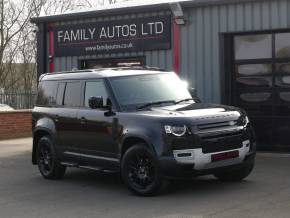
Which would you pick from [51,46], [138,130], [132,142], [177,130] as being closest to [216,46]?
[51,46]

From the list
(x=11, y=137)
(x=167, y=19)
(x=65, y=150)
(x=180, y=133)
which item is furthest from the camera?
(x=11, y=137)

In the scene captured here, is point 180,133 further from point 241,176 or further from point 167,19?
point 167,19

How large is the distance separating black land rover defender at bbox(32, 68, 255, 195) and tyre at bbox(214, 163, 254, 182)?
0.02 meters

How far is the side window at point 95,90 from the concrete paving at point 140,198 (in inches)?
59.6

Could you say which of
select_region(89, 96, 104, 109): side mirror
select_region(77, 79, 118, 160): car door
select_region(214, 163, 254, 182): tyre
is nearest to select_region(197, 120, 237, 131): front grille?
select_region(214, 163, 254, 182): tyre

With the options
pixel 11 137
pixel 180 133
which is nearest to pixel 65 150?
pixel 180 133

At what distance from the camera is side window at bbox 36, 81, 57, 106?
36.5 ft

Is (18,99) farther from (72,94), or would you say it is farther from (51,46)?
(72,94)

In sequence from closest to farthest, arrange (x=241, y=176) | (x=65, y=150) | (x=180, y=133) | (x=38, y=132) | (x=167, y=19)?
(x=180, y=133), (x=241, y=176), (x=65, y=150), (x=38, y=132), (x=167, y=19)

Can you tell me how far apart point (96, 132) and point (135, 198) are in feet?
4.66

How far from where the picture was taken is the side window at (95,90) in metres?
9.79

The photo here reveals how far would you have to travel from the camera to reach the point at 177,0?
49.2 ft

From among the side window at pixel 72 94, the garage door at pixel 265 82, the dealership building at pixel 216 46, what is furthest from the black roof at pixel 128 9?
the side window at pixel 72 94

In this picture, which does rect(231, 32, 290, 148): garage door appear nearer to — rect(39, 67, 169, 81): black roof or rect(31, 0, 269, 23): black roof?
rect(31, 0, 269, 23): black roof
